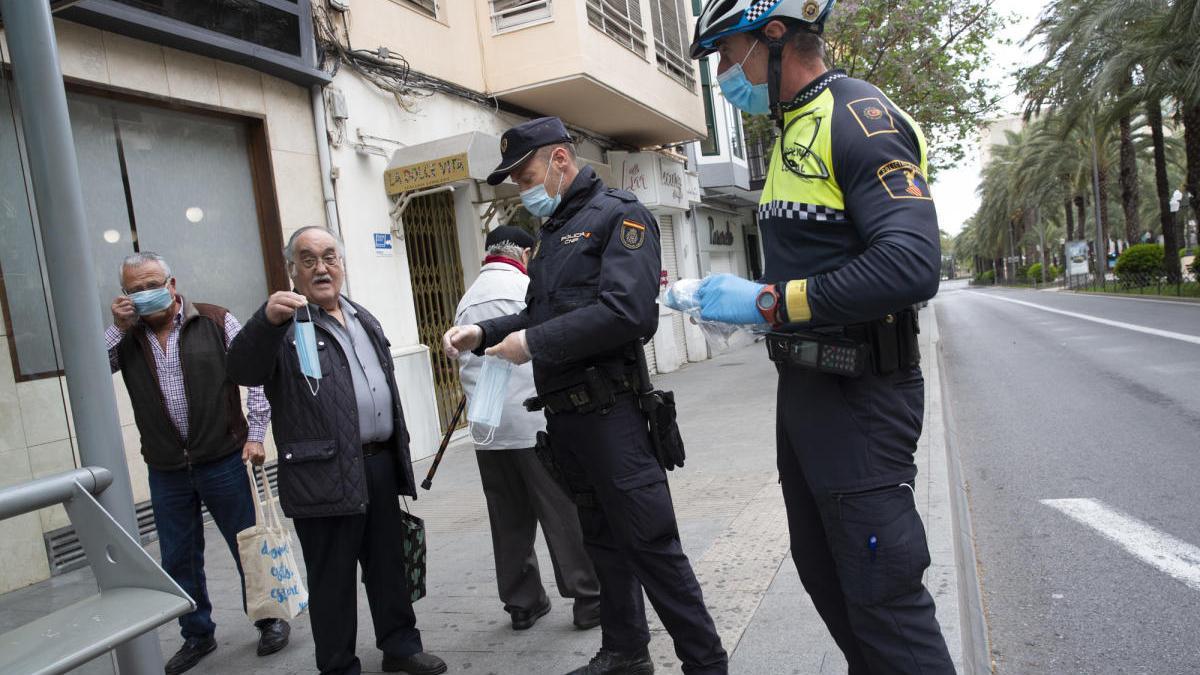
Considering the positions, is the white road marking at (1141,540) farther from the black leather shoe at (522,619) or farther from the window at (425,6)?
the window at (425,6)

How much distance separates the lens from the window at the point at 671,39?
1349 cm

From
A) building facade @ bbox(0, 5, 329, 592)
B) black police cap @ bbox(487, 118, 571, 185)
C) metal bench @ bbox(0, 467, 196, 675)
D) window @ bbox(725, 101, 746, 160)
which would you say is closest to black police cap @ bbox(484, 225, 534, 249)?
black police cap @ bbox(487, 118, 571, 185)

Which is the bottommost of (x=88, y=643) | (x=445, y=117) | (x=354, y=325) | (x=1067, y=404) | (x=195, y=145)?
(x=1067, y=404)

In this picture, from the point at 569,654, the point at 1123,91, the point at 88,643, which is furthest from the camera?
the point at 1123,91

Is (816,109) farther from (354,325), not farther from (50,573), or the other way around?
(354,325)

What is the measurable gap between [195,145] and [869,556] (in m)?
6.79

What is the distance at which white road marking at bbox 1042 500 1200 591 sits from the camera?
3.89 meters

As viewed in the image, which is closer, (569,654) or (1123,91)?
(569,654)

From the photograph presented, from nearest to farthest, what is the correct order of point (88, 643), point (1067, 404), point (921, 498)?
point (88, 643) → point (921, 498) → point (1067, 404)

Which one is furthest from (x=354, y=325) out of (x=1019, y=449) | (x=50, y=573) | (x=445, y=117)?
(x=445, y=117)

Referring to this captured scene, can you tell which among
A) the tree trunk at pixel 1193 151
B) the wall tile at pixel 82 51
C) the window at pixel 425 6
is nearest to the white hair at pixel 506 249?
the wall tile at pixel 82 51

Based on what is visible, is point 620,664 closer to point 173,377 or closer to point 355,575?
point 355,575

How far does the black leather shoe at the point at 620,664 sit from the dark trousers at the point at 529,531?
580mm

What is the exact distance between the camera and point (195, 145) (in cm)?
679
